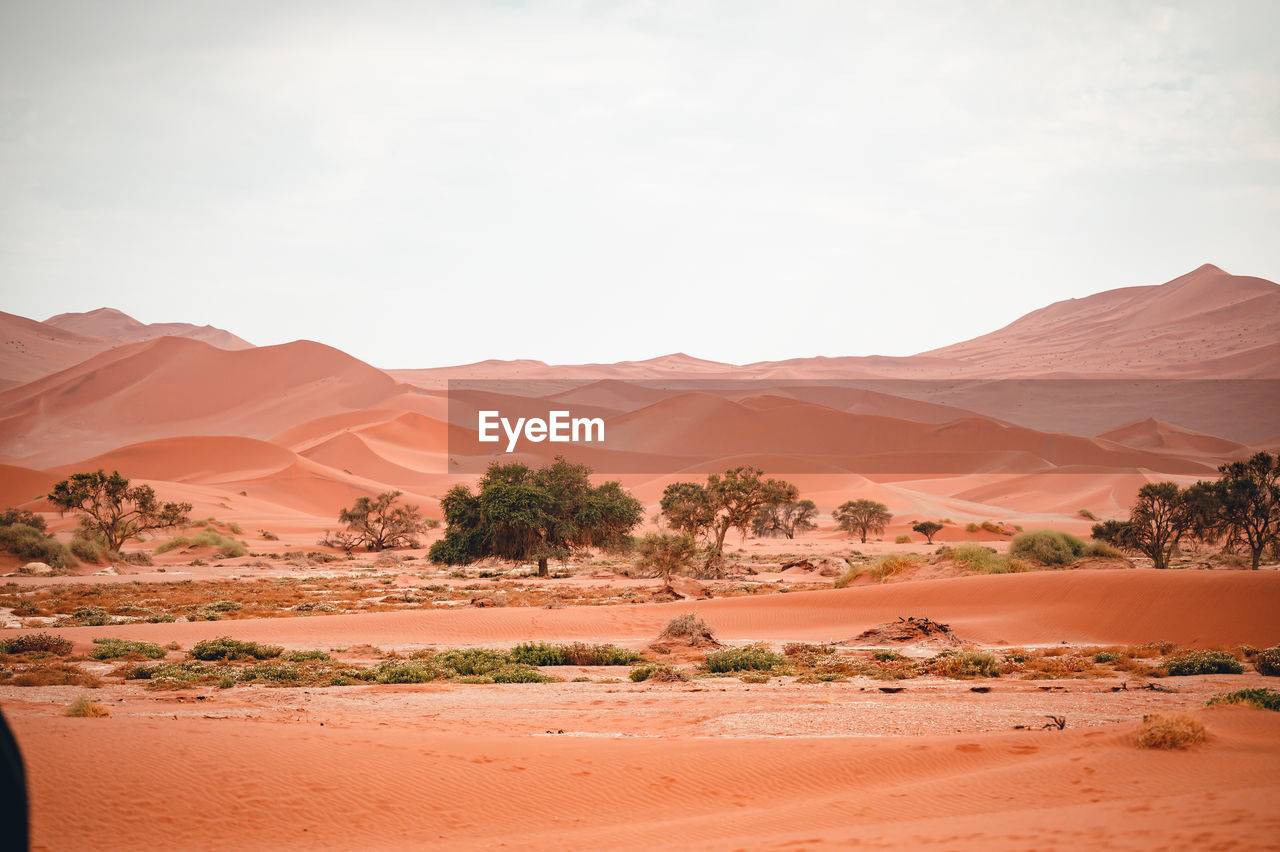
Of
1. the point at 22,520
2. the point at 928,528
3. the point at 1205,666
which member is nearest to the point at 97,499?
the point at 22,520

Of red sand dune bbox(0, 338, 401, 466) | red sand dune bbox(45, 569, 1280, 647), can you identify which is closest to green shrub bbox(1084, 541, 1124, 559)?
red sand dune bbox(45, 569, 1280, 647)

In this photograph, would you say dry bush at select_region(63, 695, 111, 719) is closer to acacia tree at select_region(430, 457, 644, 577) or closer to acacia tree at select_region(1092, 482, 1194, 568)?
acacia tree at select_region(430, 457, 644, 577)

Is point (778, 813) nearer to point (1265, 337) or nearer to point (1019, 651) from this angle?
point (1019, 651)

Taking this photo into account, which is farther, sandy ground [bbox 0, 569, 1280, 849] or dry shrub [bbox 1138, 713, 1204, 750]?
dry shrub [bbox 1138, 713, 1204, 750]

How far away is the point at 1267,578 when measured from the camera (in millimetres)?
17938

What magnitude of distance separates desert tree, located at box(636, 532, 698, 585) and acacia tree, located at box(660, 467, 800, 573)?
1.34 m

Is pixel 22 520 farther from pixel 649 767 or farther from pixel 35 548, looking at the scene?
pixel 649 767

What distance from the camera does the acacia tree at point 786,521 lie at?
198 ft

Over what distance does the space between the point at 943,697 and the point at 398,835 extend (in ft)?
25.6

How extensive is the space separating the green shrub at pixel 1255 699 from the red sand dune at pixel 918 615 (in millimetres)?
7424

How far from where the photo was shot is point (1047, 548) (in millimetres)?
29781

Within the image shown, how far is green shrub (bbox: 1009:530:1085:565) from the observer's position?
29.5 m

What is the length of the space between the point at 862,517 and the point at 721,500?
2475cm

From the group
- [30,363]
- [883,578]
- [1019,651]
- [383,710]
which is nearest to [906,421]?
[883,578]
